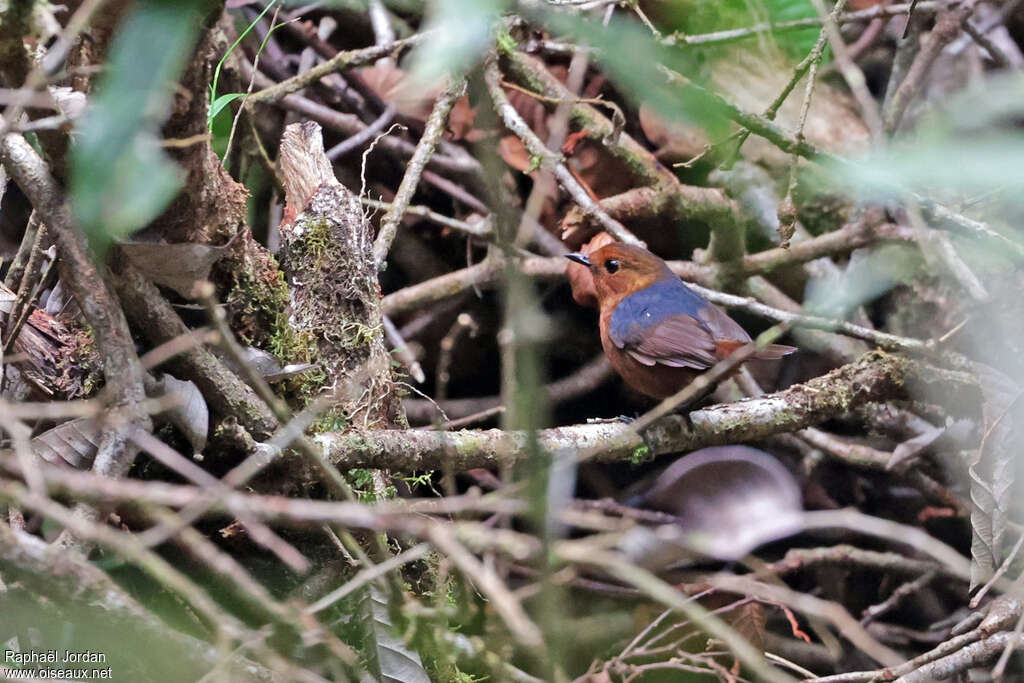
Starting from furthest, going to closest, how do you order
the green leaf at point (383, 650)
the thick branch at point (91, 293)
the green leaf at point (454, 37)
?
the green leaf at point (383, 650) < the thick branch at point (91, 293) < the green leaf at point (454, 37)

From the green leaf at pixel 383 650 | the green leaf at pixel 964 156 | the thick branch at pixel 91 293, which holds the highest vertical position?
the green leaf at pixel 964 156

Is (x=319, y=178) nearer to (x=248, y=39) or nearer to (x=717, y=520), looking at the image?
(x=248, y=39)

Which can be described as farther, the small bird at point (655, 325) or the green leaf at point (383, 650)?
the small bird at point (655, 325)

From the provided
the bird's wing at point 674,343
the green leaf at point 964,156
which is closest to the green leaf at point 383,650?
the bird's wing at point 674,343

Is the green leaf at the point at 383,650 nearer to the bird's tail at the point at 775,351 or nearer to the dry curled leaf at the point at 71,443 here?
the dry curled leaf at the point at 71,443

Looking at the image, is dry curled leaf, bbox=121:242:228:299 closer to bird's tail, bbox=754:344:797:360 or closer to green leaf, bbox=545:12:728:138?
green leaf, bbox=545:12:728:138

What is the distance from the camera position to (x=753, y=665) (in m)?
0.98

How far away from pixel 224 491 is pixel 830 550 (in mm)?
2951

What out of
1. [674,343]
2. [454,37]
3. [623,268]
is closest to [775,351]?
[674,343]

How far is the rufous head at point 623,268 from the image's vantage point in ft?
9.99

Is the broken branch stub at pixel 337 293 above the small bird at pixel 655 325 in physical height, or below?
above

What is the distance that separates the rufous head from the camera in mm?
3045

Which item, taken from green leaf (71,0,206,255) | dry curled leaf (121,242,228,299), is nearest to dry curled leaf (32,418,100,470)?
dry curled leaf (121,242,228,299)

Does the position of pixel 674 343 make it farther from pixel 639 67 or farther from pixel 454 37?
pixel 454 37
